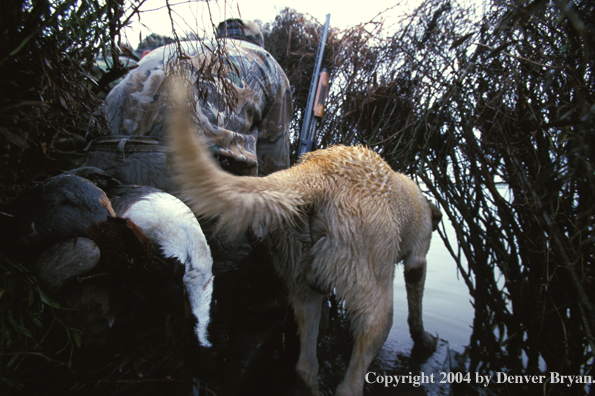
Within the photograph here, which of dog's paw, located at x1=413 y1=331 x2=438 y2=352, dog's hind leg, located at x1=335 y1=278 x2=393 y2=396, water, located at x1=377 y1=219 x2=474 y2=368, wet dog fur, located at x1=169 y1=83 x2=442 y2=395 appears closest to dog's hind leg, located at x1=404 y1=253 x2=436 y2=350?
dog's paw, located at x1=413 y1=331 x2=438 y2=352

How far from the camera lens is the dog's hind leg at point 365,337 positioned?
4.94 feet

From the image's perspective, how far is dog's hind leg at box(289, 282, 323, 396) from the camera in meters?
1.75

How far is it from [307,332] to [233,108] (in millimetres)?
1360

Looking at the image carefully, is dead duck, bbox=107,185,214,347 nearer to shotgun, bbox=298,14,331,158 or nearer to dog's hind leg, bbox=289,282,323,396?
dog's hind leg, bbox=289,282,323,396

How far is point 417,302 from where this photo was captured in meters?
2.44

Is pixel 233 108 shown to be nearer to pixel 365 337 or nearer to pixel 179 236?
pixel 179 236

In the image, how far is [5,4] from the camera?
2.22 ft

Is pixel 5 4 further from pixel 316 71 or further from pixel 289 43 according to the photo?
pixel 289 43

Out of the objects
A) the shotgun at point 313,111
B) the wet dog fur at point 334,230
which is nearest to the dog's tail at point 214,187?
the wet dog fur at point 334,230

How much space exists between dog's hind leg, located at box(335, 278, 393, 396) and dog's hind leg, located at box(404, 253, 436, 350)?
0.83 meters

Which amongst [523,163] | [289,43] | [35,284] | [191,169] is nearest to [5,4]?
[191,169]

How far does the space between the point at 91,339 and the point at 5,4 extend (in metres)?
0.86

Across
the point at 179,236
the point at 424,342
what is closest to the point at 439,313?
the point at 424,342

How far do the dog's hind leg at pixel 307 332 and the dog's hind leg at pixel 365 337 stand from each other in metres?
0.27
